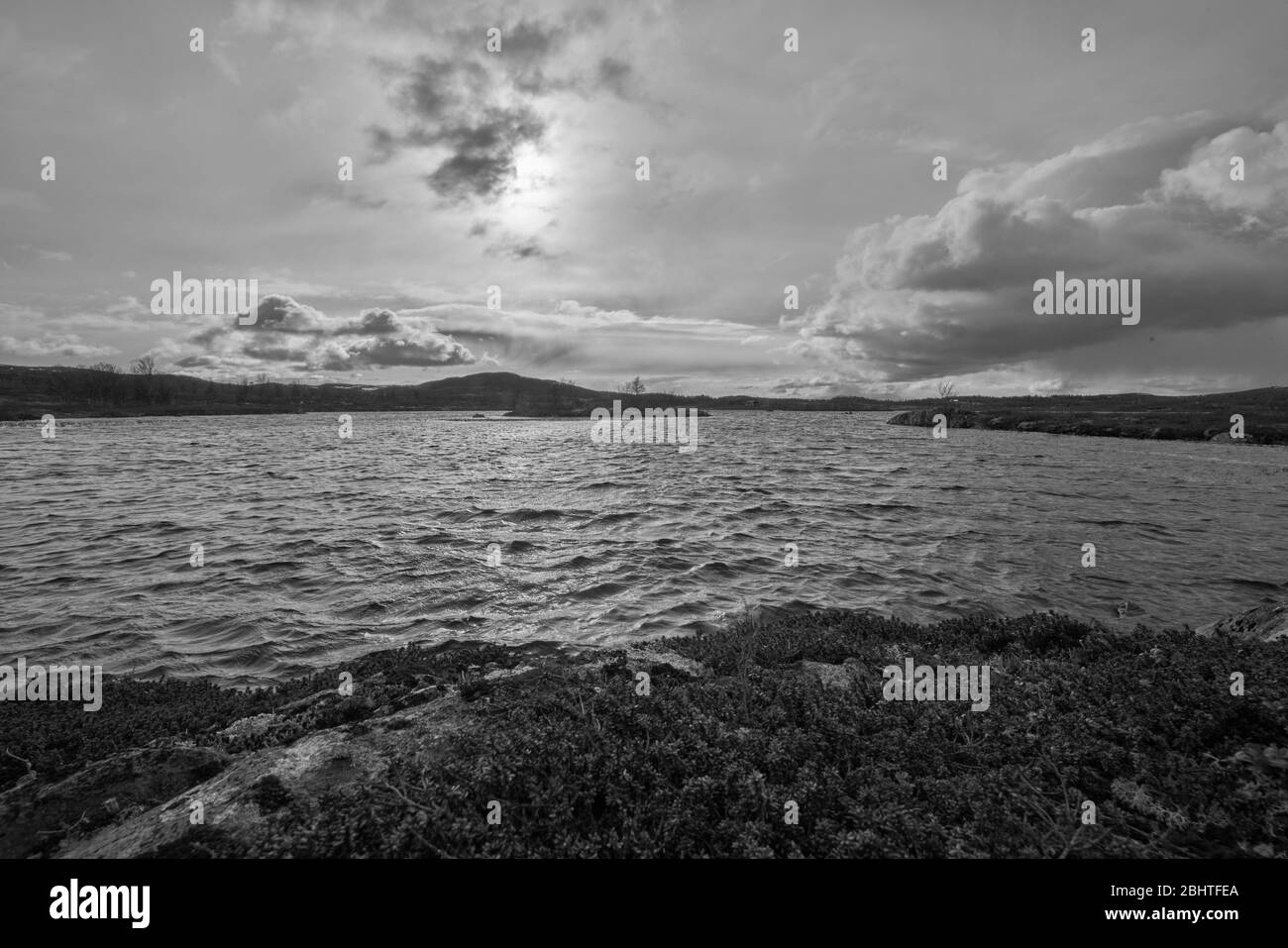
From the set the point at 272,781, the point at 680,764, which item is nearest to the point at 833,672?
the point at 680,764

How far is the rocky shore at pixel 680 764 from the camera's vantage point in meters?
4.88

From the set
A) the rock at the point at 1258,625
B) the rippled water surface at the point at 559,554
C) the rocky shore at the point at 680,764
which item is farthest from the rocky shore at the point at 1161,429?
the rocky shore at the point at 680,764

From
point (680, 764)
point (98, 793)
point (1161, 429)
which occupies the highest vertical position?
point (1161, 429)

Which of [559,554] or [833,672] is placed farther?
[559,554]

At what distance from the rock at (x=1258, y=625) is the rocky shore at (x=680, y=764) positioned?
87cm

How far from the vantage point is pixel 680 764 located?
6.01 m

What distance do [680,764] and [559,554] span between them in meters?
14.4

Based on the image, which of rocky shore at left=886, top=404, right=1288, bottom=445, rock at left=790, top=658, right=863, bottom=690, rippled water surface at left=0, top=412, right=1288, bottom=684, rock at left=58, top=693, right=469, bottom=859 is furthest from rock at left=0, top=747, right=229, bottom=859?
rocky shore at left=886, top=404, right=1288, bottom=445

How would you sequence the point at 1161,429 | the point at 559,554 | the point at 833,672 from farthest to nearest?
the point at 1161,429
the point at 559,554
the point at 833,672

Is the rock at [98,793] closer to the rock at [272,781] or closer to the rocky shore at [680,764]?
the rocky shore at [680,764]

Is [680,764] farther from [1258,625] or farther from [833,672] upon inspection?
[1258,625]

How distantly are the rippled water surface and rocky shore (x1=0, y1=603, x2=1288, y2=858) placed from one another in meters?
4.12

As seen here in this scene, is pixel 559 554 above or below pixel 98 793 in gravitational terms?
above

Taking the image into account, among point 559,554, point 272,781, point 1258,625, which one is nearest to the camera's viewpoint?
point 272,781
